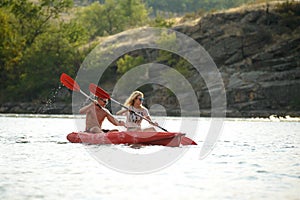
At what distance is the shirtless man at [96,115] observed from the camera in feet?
55.0

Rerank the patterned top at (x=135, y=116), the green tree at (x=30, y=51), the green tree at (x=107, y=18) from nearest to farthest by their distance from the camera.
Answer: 1. the patterned top at (x=135, y=116)
2. the green tree at (x=30, y=51)
3. the green tree at (x=107, y=18)

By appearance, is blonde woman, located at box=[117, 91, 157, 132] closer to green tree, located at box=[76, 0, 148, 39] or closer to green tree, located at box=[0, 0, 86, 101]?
green tree, located at box=[0, 0, 86, 101]

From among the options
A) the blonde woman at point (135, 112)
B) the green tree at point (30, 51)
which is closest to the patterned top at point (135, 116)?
the blonde woman at point (135, 112)

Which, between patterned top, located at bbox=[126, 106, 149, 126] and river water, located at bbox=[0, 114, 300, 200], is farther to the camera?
patterned top, located at bbox=[126, 106, 149, 126]

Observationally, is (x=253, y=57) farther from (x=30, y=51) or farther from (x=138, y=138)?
(x=138, y=138)

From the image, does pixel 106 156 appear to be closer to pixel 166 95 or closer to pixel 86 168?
pixel 86 168

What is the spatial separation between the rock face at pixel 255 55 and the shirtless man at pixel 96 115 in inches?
1312

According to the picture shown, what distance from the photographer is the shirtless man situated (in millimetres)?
16750

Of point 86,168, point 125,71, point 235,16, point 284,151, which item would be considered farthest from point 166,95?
point 86,168

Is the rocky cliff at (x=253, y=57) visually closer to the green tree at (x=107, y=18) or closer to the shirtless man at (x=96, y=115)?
the green tree at (x=107, y=18)

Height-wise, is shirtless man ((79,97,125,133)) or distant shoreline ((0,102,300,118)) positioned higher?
shirtless man ((79,97,125,133))

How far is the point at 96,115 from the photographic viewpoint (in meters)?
17.0

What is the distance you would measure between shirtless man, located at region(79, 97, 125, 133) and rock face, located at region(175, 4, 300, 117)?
33.3m

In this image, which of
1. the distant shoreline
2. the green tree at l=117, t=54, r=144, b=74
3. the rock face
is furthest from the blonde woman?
the green tree at l=117, t=54, r=144, b=74
